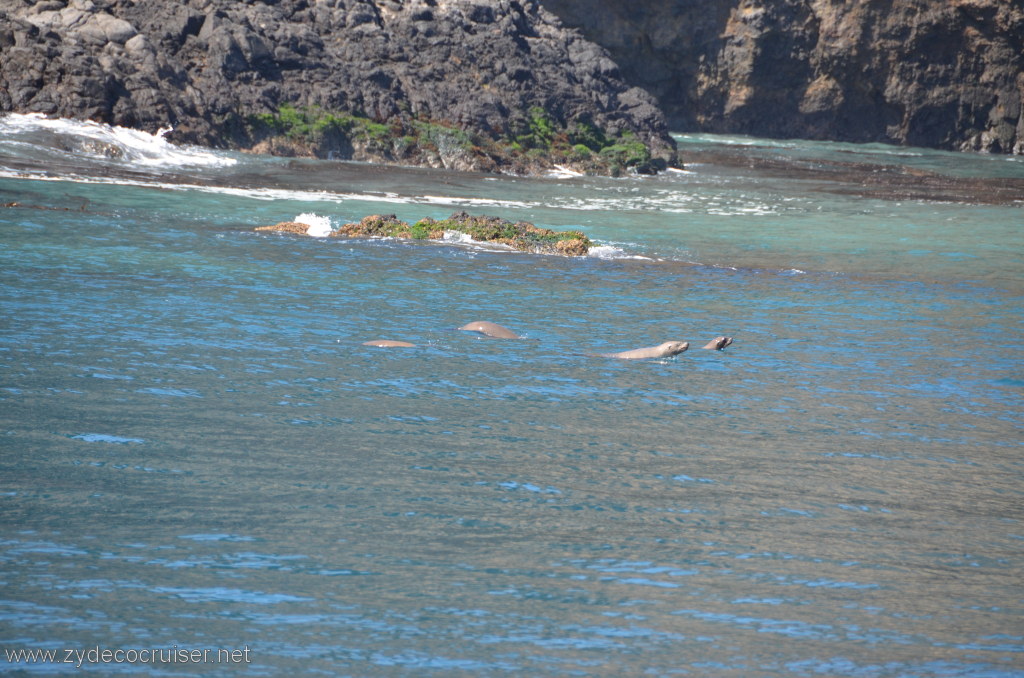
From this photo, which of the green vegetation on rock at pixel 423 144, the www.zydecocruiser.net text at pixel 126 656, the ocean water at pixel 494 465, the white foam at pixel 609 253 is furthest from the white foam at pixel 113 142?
the www.zydecocruiser.net text at pixel 126 656

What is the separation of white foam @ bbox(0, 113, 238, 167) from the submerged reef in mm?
10278

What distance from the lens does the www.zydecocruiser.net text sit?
16.3 ft

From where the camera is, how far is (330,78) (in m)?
35.8

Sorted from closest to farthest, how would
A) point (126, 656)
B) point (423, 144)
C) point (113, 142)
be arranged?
point (126, 656)
point (113, 142)
point (423, 144)

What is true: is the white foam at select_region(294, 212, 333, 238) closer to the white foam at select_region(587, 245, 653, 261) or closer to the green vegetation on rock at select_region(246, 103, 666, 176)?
the white foam at select_region(587, 245, 653, 261)

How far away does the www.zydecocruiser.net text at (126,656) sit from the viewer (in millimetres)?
4957

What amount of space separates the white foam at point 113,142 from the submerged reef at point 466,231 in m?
10.3

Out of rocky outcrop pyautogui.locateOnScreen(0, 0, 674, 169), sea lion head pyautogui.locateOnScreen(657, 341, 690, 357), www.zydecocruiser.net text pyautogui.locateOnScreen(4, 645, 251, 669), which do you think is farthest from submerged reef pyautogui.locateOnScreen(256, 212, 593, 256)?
www.zydecocruiser.net text pyautogui.locateOnScreen(4, 645, 251, 669)

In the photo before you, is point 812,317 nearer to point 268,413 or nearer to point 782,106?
point 268,413

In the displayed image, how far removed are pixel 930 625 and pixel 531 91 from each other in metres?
34.1

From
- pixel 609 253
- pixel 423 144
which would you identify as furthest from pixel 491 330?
pixel 423 144

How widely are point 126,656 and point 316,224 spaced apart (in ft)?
50.8

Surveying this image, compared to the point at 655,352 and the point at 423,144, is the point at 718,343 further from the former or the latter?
the point at 423,144

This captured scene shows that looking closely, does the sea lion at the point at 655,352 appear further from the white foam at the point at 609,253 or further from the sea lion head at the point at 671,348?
the white foam at the point at 609,253
